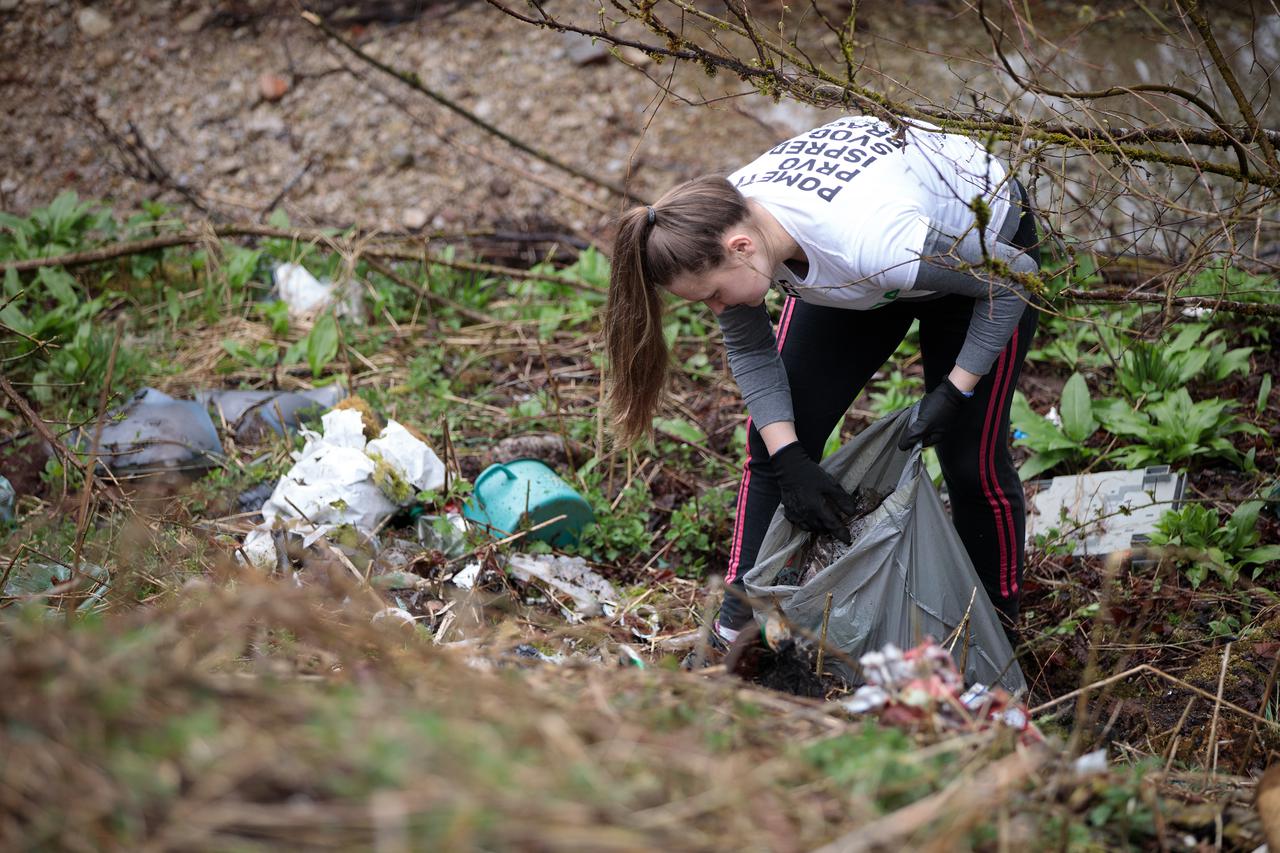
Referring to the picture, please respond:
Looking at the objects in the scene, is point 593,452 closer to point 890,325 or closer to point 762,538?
point 762,538

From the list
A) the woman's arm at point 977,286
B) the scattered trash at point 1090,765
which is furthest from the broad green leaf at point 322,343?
the scattered trash at point 1090,765

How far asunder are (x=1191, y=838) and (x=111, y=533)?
2.83 m

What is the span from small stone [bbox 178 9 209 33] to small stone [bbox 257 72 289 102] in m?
0.81

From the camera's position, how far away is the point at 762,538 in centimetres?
275

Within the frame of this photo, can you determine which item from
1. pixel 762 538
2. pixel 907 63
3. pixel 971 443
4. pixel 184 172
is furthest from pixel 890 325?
pixel 184 172

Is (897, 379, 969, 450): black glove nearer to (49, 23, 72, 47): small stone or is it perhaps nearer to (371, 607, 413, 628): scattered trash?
(371, 607, 413, 628): scattered trash

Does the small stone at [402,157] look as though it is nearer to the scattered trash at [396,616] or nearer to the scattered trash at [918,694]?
the scattered trash at [396,616]

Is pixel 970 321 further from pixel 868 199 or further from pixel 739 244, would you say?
pixel 739 244

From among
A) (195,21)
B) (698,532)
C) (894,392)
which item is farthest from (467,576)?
(195,21)

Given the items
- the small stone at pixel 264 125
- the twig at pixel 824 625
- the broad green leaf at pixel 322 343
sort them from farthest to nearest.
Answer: the small stone at pixel 264 125
the broad green leaf at pixel 322 343
the twig at pixel 824 625

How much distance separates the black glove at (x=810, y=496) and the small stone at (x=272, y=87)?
554 cm

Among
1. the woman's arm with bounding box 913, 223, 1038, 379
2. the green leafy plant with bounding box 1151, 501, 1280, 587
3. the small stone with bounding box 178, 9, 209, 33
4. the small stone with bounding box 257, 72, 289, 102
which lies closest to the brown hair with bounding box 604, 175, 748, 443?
the woman's arm with bounding box 913, 223, 1038, 379

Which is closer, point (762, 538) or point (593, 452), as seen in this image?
point (762, 538)

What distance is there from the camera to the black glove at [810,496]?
2.49 meters
